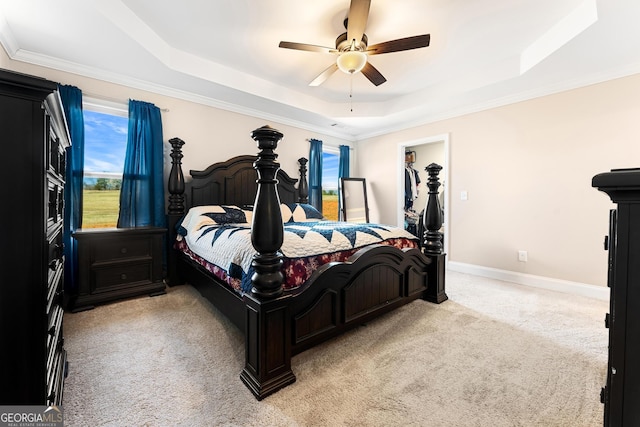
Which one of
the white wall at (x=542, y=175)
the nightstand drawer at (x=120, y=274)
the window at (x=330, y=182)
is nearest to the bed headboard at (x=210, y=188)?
the nightstand drawer at (x=120, y=274)

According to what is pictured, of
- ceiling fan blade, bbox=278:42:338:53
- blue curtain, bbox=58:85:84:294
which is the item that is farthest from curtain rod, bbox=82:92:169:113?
ceiling fan blade, bbox=278:42:338:53

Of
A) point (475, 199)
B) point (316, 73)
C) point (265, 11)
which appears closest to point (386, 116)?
point (316, 73)

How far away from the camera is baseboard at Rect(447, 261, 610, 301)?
2818 mm

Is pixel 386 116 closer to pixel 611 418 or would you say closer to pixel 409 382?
pixel 409 382

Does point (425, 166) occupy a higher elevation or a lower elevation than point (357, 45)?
lower

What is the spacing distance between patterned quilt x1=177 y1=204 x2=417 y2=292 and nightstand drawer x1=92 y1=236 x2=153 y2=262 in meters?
0.36

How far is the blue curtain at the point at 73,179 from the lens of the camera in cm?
256

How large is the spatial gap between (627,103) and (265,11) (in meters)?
3.63

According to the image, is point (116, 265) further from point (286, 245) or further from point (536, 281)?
point (536, 281)

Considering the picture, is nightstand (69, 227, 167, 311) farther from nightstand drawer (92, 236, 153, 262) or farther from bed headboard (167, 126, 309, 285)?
bed headboard (167, 126, 309, 285)

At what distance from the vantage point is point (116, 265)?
2553 mm

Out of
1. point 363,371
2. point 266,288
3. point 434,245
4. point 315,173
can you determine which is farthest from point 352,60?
point 315,173

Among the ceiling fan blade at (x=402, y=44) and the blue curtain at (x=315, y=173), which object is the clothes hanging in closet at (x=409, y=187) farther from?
the ceiling fan blade at (x=402, y=44)

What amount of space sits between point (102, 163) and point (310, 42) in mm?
2609
